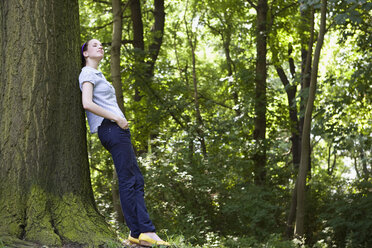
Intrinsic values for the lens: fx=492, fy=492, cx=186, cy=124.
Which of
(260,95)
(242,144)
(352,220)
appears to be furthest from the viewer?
(260,95)

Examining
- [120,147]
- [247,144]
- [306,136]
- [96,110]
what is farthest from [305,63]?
[96,110]

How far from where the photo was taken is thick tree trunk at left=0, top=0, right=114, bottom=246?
4512 mm

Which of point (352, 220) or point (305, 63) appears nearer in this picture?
point (352, 220)

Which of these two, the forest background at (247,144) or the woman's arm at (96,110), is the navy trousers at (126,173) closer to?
the woman's arm at (96,110)

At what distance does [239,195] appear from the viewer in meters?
12.0

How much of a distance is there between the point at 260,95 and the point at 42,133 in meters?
10.6

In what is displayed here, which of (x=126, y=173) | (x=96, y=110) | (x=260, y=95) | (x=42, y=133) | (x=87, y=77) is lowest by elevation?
(x=126, y=173)

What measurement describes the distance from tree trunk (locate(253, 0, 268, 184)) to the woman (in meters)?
9.64

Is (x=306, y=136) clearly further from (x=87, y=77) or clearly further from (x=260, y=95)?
(x=87, y=77)

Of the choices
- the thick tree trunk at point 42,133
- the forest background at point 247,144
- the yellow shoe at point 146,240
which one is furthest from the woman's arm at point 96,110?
the forest background at point 247,144

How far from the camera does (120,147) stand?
15.1ft

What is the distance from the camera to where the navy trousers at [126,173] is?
460 centimetres

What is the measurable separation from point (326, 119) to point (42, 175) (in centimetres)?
887

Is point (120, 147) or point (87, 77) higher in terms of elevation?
point (87, 77)
